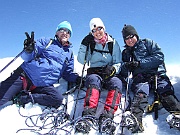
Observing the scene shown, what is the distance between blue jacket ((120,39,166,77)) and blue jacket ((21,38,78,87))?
4.67 ft

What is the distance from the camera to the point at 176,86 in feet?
17.9

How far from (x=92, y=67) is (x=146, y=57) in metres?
1.30

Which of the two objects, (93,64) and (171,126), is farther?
(93,64)

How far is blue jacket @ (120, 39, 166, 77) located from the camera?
491 cm

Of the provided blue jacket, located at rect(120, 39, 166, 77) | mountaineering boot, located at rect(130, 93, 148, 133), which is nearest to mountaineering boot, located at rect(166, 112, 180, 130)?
mountaineering boot, located at rect(130, 93, 148, 133)

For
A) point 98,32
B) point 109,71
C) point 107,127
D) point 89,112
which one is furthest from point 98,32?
point 107,127

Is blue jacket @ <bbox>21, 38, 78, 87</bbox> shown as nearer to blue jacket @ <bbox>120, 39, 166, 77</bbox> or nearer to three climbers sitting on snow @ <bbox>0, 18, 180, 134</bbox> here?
three climbers sitting on snow @ <bbox>0, 18, 180, 134</bbox>

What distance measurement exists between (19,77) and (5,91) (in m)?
0.46

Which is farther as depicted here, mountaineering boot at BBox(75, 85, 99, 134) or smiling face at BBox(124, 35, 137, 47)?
smiling face at BBox(124, 35, 137, 47)

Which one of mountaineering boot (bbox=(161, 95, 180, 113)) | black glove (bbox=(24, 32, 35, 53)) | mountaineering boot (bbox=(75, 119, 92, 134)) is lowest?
mountaineering boot (bbox=(75, 119, 92, 134))

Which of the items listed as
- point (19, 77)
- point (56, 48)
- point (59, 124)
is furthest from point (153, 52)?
point (19, 77)

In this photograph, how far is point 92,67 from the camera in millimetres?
5160

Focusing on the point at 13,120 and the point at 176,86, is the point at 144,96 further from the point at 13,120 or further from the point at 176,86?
the point at 13,120

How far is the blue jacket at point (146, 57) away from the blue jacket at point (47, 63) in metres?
1.42
